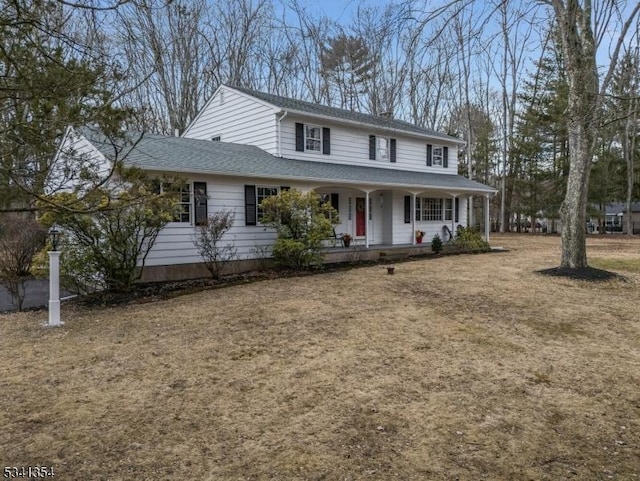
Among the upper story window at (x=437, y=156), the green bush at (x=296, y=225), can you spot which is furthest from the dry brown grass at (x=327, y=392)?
the upper story window at (x=437, y=156)

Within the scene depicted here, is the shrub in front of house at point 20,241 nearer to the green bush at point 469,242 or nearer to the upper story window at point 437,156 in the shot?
the green bush at point 469,242

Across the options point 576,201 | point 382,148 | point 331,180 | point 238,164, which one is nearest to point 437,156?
point 382,148

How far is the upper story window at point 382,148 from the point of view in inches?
696

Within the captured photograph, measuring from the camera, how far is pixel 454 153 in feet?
70.8

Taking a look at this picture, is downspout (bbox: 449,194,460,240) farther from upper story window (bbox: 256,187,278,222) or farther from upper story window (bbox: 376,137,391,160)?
upper story window (bbox: 256,187,278,222)

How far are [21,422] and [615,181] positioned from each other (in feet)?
120

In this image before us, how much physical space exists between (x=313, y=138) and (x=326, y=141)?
0.56m

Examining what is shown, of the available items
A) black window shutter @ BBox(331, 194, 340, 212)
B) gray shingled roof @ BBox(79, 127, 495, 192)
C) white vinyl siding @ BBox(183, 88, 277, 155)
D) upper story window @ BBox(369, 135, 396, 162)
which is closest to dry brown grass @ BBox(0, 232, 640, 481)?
gray shingled roof @ BBox(79, 127, 495, 192)

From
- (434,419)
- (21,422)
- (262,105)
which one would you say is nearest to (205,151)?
(262,105)

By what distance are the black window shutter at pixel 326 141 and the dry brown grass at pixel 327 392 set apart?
9.38m

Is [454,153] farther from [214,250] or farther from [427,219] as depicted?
[214,250]

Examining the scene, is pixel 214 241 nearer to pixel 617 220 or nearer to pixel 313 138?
pixel 313 138

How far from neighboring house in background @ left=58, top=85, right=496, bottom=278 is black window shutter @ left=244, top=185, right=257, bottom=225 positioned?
3cm

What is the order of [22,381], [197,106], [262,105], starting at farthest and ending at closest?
1. [197,106]
2. [262,105]
3. [22,381]
